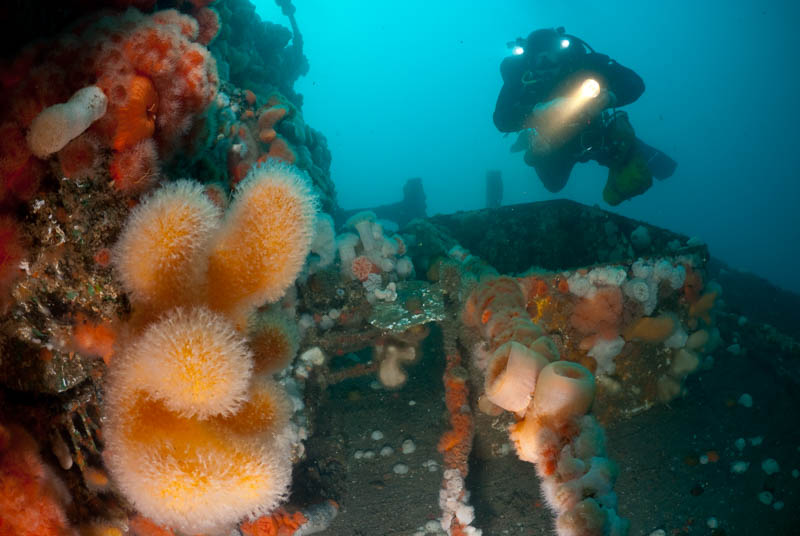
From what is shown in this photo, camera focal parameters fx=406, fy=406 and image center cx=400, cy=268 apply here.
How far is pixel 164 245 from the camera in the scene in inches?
64.0

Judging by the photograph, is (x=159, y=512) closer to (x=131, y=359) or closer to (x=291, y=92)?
(x=131, y=359)

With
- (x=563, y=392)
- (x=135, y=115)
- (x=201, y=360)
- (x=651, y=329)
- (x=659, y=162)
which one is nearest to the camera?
(x=201, y=360)

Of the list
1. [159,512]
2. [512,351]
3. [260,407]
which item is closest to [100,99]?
[260,407]

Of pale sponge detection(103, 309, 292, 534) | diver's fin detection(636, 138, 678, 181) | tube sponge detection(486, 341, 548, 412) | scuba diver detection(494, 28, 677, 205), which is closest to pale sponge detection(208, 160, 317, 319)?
pale sponge detection(103, 309, 292, 534)

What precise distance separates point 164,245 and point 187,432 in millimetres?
726

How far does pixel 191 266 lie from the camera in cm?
171

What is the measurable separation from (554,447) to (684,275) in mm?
3158

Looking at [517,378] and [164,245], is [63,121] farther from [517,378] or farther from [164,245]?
[517,378]

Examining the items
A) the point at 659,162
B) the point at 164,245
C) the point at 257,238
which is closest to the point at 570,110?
the point at 659,162

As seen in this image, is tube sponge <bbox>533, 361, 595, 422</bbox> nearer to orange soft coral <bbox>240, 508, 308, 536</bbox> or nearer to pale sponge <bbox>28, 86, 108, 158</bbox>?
orange soft coral <bbox>240, 508, 308, 536</bbox>

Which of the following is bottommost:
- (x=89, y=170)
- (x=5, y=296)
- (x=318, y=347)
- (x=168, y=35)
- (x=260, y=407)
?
(x=318, y=347)

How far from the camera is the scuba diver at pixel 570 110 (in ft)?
22.3

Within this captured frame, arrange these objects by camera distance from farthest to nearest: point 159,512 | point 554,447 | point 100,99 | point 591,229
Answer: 1. point 591,229
2. point 554,447
3. point 100,99
4. point 159,512

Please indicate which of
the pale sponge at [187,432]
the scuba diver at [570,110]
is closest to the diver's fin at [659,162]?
the scuba diver at [570,110]
